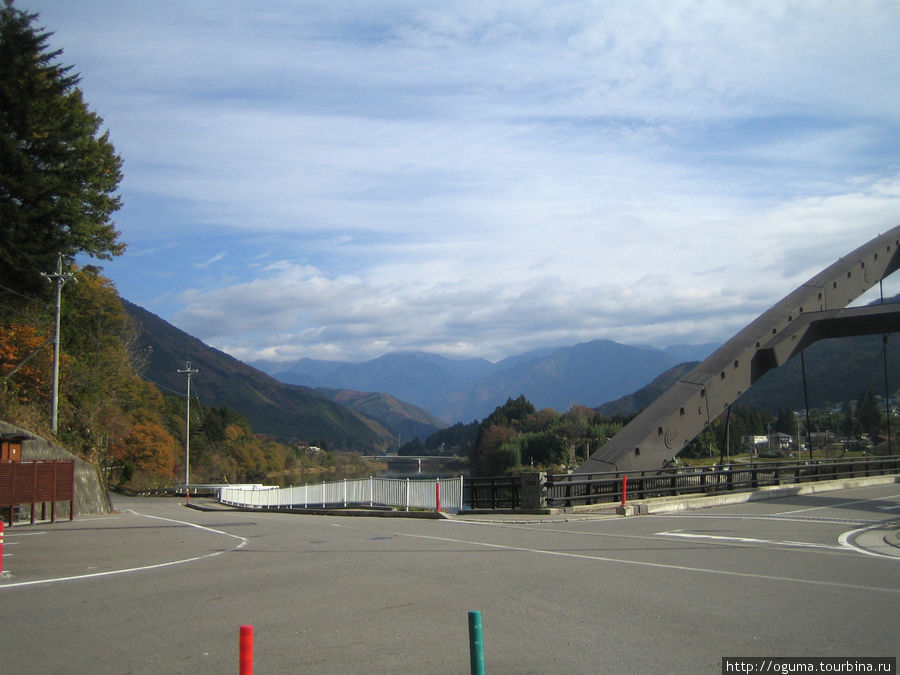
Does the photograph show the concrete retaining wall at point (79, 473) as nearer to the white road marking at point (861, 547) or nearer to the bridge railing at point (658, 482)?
the bridge railing at point (658, 482)

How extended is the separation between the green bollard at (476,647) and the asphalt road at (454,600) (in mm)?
2065

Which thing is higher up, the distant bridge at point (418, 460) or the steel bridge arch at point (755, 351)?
the steel bridge arch at point (755, 351)

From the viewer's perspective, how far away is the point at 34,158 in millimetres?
31875

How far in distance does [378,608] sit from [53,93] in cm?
3149

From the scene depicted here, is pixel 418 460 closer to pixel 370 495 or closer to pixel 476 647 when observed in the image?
pixel 370 495

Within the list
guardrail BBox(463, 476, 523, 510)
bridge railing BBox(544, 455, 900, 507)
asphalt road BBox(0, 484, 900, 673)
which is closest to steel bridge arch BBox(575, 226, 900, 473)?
bridge railing BBox(544, 455, 900, 507)

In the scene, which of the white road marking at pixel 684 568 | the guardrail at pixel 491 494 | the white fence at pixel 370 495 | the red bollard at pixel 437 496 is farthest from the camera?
the white fence at pixel 370 495

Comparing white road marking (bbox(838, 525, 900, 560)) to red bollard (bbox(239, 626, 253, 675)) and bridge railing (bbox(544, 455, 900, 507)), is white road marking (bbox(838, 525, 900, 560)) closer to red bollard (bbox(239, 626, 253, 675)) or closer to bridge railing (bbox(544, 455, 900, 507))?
bridge railing (bbox(544, 455, 900, 507))

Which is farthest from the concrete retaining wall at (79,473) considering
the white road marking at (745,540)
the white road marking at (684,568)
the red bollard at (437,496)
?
the white road marking at (745,540)

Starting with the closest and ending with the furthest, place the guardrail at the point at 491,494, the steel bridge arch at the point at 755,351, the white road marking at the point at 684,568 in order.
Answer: the white road marking at the point at 684,568 → the guardrail at the point at 491,494 → the steel bridge arch at the point at 755,351

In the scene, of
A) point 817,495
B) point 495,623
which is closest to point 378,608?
point 495,623

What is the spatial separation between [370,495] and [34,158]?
2033 cm

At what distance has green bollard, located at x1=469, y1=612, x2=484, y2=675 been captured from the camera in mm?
3945

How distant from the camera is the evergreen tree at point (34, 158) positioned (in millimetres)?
30031
